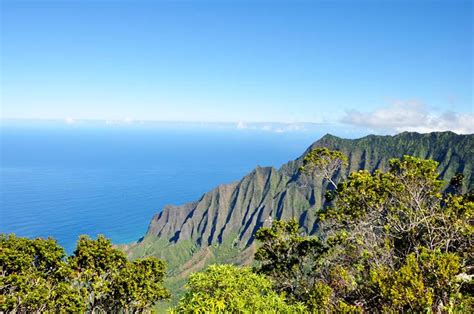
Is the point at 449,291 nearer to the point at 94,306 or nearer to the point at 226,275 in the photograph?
the point at 226,275

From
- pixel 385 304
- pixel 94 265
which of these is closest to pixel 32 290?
pixel 94 265

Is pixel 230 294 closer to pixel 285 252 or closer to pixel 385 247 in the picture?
pixel 385 247

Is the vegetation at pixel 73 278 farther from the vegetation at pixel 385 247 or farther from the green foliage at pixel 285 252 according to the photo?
the vegetation at pixel 385 247

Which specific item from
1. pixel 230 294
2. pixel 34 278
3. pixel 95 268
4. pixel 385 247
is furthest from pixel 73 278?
pixel 385 247

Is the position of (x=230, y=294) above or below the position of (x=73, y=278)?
above

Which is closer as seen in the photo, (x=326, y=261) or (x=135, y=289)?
(x=135, y=289)

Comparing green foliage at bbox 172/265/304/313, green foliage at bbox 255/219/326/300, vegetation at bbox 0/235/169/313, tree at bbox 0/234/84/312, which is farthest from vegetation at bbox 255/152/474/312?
tree at bbox 0/234/84/312
